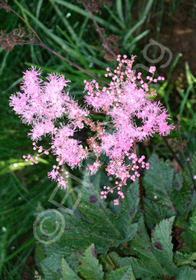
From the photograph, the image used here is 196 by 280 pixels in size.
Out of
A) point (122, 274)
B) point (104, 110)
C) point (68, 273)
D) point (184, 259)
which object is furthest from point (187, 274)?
point (104, 110)

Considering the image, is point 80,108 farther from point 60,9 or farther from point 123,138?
point 60,9

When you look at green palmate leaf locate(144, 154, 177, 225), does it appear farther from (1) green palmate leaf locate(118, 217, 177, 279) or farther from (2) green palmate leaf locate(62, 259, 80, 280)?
(2) green palmate leaf locate(62, 259, 80, 280)

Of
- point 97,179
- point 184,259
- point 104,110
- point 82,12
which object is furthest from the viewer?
point 82,12

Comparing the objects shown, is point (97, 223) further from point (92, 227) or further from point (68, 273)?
point (68, 273)

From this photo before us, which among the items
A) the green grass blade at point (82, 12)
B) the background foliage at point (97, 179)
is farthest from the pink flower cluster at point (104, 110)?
the green grass blade at point (82, 12)

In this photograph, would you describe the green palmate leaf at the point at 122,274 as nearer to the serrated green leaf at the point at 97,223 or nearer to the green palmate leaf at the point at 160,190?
the serrated green leaf at the point at 97,223

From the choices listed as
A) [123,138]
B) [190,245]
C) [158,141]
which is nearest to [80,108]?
[123,138]

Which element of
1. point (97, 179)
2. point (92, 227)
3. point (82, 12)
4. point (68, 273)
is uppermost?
point (82, 12)

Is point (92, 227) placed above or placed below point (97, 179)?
below
